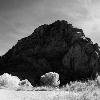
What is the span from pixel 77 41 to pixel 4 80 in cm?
15016

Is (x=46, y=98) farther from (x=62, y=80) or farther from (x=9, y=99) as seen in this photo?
(x=62, y=80)

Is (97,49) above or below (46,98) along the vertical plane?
above

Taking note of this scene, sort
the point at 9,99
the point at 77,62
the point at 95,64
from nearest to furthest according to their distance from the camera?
1. the point at 9,99
2. the point at 95,64
3. the point at 77,62

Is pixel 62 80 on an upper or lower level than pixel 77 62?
lower

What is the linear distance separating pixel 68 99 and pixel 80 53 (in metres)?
180

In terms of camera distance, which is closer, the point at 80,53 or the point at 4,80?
the point at 4,80

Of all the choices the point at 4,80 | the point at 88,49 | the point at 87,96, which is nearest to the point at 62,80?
the point at 88,49

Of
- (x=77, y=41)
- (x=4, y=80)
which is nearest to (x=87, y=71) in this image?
(x=77, y=41)

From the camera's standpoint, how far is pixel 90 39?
197 metres

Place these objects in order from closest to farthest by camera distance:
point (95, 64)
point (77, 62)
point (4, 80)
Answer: point (4, 80) < point (95, 64) < point (77, 62)

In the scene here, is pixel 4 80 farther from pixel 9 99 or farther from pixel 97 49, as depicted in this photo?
pixel 97 49

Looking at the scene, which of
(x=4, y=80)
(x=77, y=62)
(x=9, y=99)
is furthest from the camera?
(x=77, y=62)

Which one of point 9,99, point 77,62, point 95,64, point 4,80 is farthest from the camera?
point 77,62

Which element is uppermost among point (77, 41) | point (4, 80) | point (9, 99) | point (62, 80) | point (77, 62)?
point (77, 41)
